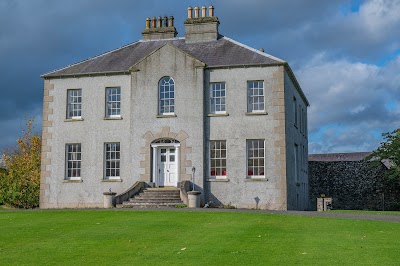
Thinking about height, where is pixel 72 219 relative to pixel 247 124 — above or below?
below

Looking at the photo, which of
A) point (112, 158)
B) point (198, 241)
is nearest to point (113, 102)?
point (112, 158)

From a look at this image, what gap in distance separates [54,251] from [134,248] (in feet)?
5.59

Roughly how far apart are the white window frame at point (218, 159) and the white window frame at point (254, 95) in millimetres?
2259

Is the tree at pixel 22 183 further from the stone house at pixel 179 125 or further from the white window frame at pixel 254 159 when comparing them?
the white window frame at pixel 254 159

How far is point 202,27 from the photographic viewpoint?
30469 millimetres

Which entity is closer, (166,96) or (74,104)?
(166,96)

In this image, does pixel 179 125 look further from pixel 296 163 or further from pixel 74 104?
pixel 296 163

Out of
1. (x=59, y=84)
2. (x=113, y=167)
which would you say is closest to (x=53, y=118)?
(x=59, y=84)

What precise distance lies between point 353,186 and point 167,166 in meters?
15.5

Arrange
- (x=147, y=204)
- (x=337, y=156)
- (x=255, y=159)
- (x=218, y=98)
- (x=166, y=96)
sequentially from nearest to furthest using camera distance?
(x=147, y=204) < (x=255, y=159) < (x=218, y=98) < (x=166, y=96) < (x=337, y=156)

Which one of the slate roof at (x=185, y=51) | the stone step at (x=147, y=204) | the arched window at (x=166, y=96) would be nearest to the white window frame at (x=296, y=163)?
the slate roof at (x=185, y=51)

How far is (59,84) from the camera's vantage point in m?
29.8

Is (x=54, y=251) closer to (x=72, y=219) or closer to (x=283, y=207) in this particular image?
(x=72, y=219)

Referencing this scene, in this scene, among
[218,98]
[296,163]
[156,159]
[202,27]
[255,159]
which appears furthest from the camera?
[296,163]
